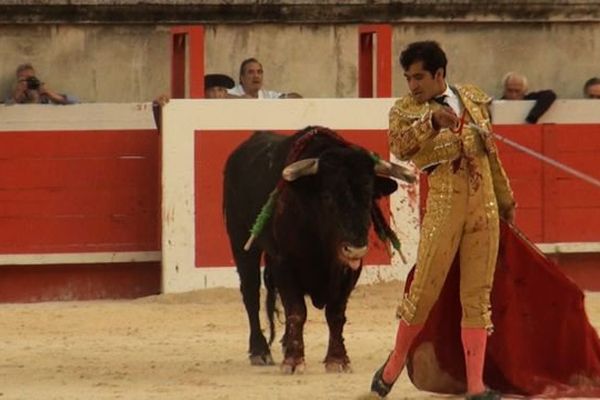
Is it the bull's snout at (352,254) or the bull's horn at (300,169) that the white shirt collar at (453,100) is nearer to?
the bull's snout at (352,254)

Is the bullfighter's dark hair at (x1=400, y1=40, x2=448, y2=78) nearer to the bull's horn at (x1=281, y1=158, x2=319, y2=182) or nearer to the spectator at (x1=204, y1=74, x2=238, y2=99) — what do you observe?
the bull's horn at (x1=281, y1=158, x2=319, y2=182)

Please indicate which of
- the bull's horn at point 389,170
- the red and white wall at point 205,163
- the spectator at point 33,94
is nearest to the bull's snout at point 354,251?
the bull's horn at point 389,170

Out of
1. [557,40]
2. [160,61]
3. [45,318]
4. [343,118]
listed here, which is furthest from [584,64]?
[45,318]

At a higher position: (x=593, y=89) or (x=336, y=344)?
(x=593, y=89)

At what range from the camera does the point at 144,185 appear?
1345 centimetres

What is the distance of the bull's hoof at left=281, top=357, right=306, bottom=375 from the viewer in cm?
919

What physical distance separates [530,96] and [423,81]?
653cm

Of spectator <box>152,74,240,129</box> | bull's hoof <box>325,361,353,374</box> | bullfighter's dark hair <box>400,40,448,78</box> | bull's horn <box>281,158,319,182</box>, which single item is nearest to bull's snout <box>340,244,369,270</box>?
bull's horn <box>281,158,319,182</box>

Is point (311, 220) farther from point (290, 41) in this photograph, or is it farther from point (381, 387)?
point (290, 41)

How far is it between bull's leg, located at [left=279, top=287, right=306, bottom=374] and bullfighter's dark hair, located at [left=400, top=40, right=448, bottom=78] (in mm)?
1932

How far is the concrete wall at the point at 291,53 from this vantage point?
1677 cm

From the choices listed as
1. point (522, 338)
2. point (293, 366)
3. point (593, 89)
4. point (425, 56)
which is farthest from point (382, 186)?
point (593, 89)

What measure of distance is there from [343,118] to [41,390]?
485cm

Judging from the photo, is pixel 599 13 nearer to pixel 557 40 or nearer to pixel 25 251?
pixel 557 40
